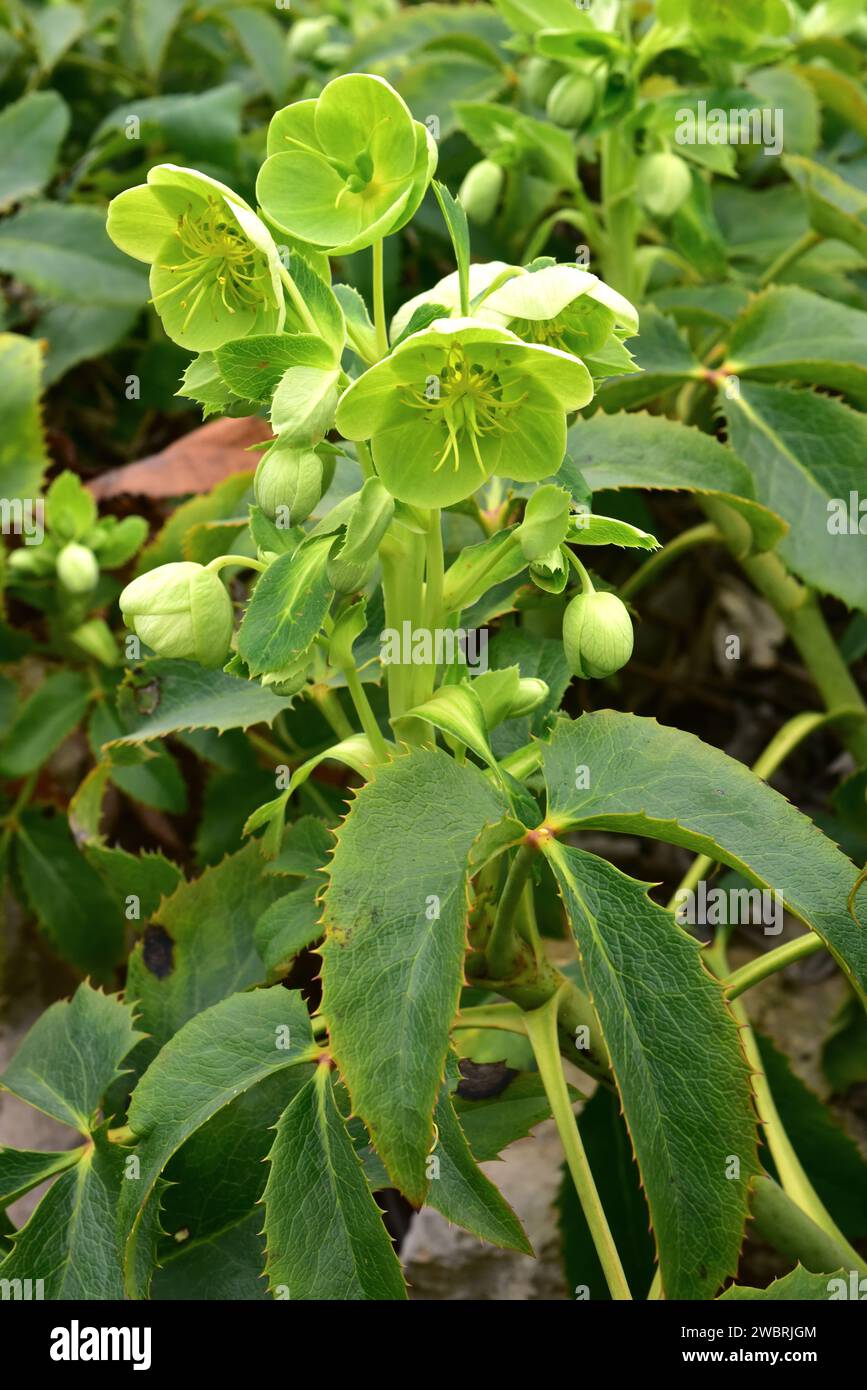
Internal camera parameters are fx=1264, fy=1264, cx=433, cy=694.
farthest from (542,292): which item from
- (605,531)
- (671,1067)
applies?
(671,1067)

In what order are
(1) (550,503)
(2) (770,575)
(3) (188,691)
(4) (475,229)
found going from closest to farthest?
1. (1) (550,503)
2. (3) (188,691)
3. (2) (770,575)
4. (4) (475,229)

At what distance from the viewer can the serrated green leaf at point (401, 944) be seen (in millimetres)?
525

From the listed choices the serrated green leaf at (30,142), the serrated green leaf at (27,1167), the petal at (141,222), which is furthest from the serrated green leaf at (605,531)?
the serrated green leaf at (30,142)

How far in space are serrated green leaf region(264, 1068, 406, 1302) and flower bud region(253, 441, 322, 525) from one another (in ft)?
0.95

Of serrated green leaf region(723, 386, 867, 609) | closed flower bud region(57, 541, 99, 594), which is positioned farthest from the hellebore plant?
closed flower bud region(57, 541, 99, 594)

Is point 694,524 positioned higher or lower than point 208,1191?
higher

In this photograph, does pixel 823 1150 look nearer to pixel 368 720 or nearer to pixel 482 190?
pixel 368 720

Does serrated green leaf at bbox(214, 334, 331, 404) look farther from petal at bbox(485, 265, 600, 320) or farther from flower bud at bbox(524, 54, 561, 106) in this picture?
flower bud at bbox(524, 54, 561, 106)

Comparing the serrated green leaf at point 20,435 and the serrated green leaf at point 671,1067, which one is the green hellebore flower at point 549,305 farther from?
the serrated green leaf at point 20,435

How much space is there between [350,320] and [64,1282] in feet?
1.69
